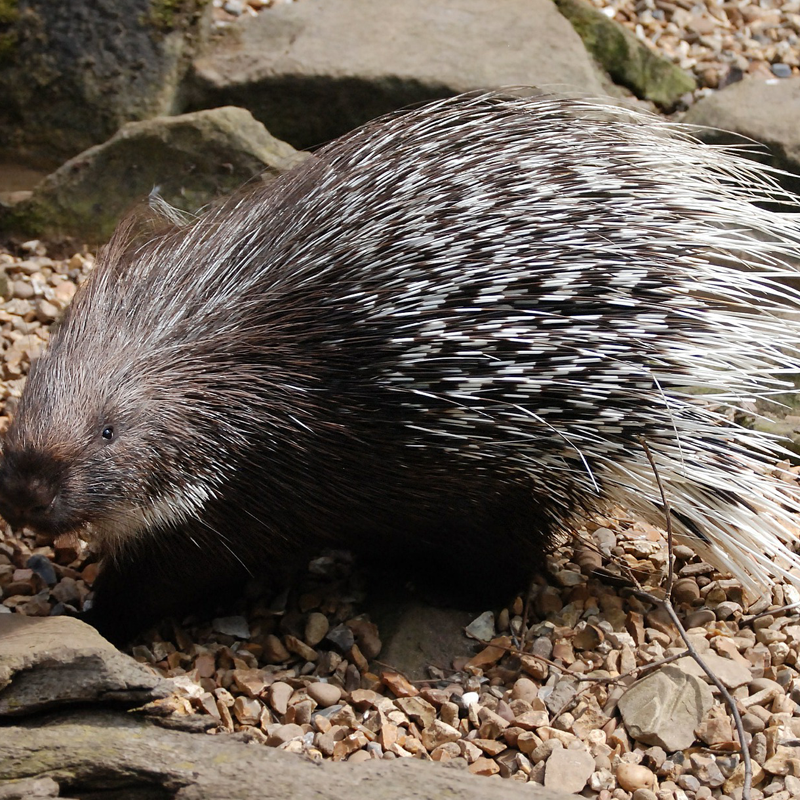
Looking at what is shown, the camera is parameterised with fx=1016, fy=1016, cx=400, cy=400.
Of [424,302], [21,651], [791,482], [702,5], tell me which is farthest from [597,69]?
[21,651]

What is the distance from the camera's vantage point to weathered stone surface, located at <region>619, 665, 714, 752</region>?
7.81 feet

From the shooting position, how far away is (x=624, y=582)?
293 centimetres

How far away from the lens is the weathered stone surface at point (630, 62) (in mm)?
4840

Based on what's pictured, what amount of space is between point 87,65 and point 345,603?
2796 millimetres

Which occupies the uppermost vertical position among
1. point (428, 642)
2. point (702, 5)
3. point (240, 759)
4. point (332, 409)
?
point (702, 5)

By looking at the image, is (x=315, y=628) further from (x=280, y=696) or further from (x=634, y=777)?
(x=634, y=777)

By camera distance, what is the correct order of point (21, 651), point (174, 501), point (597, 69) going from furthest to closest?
point (597, 69)
point (174, 501)
point (21, 651)

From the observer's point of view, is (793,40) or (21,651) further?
(793,40)

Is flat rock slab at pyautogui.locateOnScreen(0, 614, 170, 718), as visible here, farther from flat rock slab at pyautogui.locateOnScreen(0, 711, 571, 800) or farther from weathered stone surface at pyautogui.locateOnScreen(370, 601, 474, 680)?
weathered stone surface at pyautogui.locateOnScreen(370, 601, 474, 680)

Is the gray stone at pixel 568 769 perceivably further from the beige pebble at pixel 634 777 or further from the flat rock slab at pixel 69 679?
the flat rock slab at pixel 69 679

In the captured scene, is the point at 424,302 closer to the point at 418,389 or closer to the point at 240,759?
the point at 418,389

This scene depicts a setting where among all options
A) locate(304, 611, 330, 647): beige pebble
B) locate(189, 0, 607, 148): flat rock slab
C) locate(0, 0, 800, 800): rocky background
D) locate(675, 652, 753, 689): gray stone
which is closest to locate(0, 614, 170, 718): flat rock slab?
locate(0, 0, 800, 800): rocky background

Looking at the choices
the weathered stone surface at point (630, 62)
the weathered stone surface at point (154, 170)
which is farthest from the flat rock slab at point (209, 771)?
the weathered stone surface at point (630, 62)

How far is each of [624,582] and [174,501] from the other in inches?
51.0
